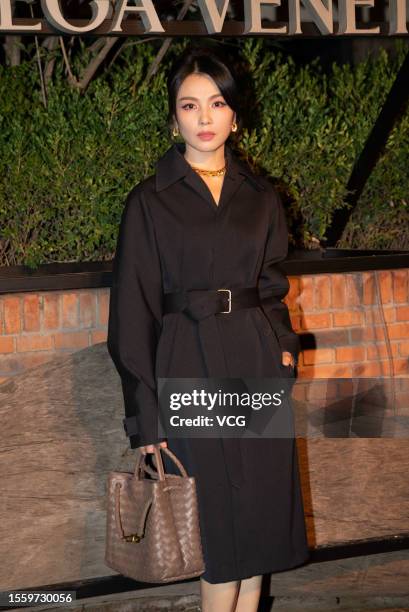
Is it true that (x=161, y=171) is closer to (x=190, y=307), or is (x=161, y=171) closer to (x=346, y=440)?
(x=190, y=307)

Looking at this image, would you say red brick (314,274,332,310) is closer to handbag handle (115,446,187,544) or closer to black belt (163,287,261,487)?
black belt (163,287,261,487)

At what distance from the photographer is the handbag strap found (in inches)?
135

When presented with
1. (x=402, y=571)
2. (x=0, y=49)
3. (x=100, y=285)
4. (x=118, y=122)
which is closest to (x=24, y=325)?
(x=100, y=285)

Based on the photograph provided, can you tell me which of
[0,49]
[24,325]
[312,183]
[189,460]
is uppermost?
[0,49]

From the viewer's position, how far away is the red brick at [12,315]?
458 cm

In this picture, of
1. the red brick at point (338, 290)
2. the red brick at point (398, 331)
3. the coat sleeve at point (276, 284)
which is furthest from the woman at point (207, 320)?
the red brick at point (398, 331)

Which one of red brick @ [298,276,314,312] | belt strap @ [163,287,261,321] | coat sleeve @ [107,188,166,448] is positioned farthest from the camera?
red brick @ [298,276,314,312]

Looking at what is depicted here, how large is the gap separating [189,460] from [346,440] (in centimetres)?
180

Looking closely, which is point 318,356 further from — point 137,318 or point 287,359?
point 137,318

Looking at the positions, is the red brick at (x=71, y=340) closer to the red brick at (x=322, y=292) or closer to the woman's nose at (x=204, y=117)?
the red brick at (x=322, y=292)

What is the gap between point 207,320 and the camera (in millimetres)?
3631

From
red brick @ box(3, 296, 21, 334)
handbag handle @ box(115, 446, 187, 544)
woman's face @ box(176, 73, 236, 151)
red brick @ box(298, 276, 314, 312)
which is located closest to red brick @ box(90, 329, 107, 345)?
red brick @ box(3, 296, 21, 334)

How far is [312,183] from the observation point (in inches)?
219

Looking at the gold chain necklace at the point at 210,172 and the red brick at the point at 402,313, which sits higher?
the gold chain necklace at the point at 210,172
